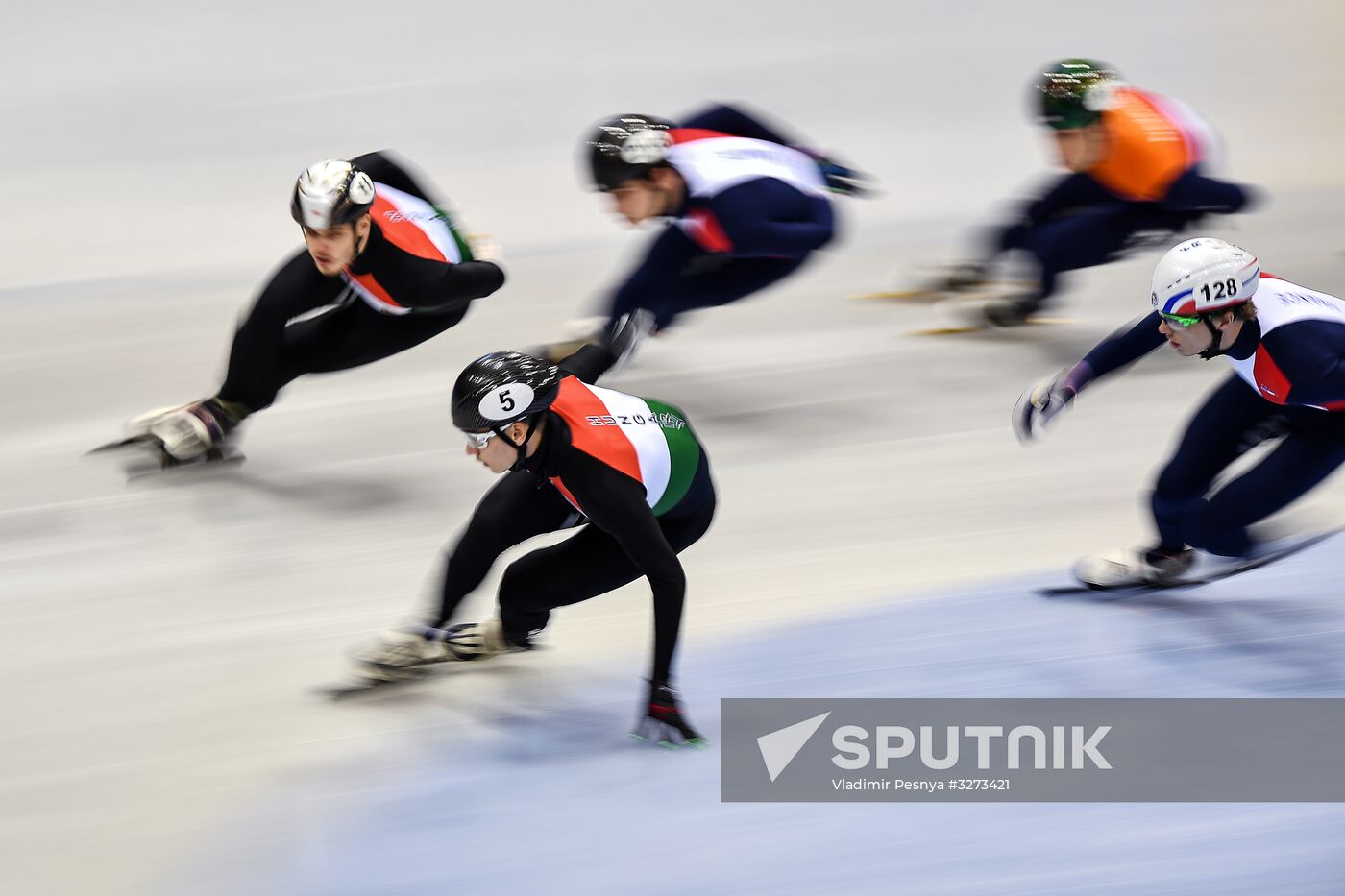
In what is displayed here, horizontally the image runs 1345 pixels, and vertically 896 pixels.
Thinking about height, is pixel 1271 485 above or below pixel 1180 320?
below

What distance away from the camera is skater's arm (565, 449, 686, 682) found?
307cm

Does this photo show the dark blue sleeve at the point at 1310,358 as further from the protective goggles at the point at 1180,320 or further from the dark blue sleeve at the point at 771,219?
the dark blue sleeve at the point at 771,219

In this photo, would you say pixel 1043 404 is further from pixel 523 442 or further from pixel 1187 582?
pixel 523 442

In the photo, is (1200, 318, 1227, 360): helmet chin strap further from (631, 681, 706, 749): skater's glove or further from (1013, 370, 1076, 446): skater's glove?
(631, 681, 706, 749): skater's glove

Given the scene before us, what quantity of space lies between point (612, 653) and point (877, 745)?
0.74 meters

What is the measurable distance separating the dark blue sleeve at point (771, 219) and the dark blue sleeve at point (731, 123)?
0.28m

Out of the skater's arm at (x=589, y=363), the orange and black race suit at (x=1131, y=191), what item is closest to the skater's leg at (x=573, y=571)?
the skater's arm at (x=589, y=363)

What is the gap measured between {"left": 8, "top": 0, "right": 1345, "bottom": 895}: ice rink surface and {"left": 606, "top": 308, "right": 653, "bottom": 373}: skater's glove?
1.67 feet

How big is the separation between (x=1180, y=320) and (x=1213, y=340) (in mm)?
105

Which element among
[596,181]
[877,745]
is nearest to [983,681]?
[877,745]

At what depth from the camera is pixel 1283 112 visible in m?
8.56

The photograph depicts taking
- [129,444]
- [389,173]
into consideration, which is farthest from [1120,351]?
[129,444]

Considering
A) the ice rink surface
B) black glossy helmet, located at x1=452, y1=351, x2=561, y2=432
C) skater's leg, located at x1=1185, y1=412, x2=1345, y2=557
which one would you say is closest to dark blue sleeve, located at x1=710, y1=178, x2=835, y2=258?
the ice rink surface

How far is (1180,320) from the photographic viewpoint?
136 inches
